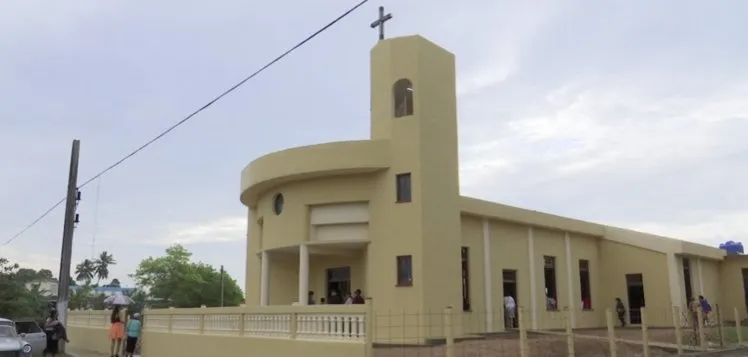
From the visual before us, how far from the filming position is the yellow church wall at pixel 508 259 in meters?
21.1

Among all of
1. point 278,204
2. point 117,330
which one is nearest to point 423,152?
point 278,204

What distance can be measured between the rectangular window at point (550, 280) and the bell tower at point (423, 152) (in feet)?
23.7

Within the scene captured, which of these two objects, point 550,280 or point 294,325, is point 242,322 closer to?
point 294,325

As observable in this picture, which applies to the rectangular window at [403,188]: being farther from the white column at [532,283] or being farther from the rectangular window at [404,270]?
the white column at [532,283]

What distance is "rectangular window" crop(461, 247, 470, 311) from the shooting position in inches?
773

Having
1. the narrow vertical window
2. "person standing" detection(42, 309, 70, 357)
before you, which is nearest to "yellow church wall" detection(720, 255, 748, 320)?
the narrow vertical window

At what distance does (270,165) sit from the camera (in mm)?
19359

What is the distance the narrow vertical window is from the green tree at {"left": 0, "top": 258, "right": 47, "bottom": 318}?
2613cm

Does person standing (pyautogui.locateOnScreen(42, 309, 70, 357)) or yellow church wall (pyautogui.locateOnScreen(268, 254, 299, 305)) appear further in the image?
yellow church wall (pyautogui.locateOnScreen(268, 254, 299, 305))

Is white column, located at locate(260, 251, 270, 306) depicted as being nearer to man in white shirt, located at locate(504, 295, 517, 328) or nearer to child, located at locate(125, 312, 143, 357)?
child, located at locate(125, 312, 143, 357)

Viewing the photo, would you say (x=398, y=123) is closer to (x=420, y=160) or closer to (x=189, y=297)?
(x=420, y=160)

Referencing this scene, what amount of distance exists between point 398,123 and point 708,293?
20070 millimetres

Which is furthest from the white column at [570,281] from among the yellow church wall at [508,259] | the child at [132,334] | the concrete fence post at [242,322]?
the child at [132,334]

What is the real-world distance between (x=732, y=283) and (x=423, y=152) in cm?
2227
